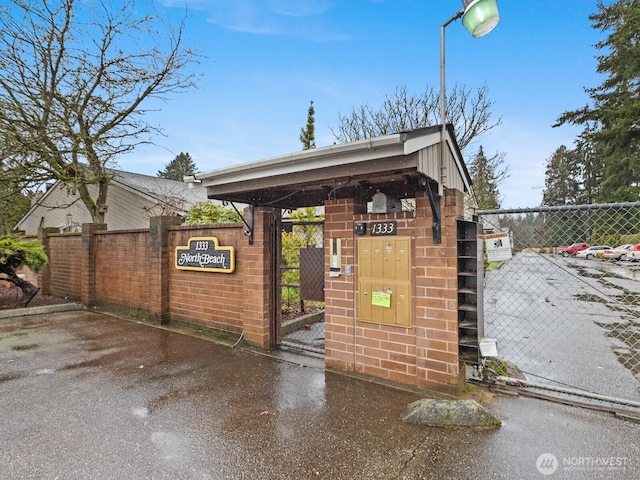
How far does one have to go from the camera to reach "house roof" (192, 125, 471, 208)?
2.71 m

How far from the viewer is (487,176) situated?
57.2 feet

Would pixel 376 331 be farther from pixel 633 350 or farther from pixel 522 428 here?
pixel 633 350

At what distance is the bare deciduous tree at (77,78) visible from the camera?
30.8 ft

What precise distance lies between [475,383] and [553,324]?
4.05 meters

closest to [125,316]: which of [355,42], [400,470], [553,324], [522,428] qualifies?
[400,470]

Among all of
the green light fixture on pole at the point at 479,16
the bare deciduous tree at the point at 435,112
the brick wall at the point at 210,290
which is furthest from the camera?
the bare deciduous tree at the point at 435,112

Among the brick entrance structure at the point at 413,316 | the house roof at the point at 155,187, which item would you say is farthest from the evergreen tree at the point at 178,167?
the brick entrance structure at the point at 413,316

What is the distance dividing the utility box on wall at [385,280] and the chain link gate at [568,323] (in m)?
1.12

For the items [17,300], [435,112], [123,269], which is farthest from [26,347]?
[435,112]

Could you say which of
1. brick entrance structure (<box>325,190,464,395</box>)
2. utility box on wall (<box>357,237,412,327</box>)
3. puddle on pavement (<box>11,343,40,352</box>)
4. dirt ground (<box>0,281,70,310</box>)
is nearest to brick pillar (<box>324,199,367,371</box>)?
brick entrance structure (<box>325,190,464,395</box>)

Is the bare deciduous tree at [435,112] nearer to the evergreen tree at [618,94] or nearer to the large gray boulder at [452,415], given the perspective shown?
the large gray boulder at [452,415]

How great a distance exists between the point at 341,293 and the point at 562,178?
51306mm

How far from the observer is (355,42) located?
9.40 metres

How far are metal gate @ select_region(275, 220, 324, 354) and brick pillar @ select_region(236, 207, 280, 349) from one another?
15 centimetres
